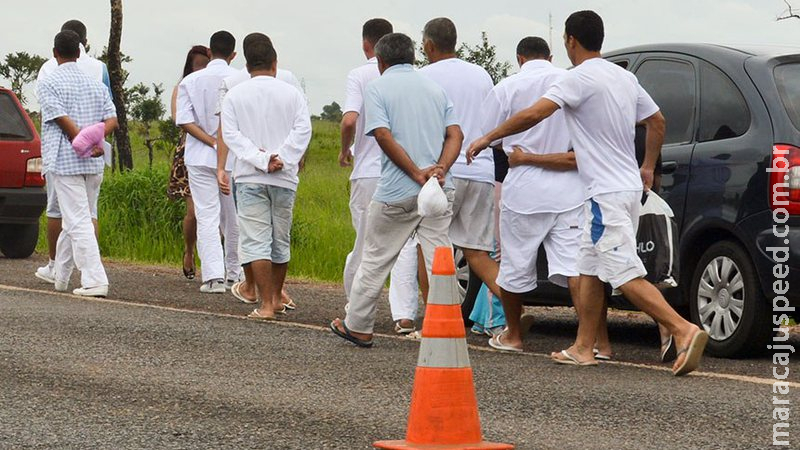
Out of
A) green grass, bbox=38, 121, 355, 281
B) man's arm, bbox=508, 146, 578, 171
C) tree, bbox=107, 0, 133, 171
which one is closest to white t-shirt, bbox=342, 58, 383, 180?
man's arm, bbox=508, 146, 578, 171

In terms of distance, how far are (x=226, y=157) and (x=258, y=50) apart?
98 cm

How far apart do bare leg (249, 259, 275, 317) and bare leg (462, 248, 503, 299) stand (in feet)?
5.23

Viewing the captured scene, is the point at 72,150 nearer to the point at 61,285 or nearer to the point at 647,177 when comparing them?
the point at 61,285

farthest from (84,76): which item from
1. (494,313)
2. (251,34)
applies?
(494,313)

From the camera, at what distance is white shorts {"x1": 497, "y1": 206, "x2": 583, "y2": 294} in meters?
9.52

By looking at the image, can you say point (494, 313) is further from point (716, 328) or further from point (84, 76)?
point (84, 76)

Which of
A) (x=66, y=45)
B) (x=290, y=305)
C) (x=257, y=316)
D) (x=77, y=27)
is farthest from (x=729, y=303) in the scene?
(x=77, y=27)

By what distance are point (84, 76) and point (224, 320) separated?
275 cm

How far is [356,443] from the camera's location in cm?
654

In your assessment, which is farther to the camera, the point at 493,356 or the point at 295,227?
the point at 295,227

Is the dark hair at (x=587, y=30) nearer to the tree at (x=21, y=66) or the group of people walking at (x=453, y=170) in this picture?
the group of people walking at (x=453, y=170)

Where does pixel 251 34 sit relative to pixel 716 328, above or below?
above

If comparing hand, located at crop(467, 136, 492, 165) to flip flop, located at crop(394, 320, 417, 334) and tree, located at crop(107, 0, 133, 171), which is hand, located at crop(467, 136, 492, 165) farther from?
tree, located at crop(107, 0, 133, 171)

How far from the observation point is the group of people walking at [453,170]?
8859 millimetres
